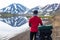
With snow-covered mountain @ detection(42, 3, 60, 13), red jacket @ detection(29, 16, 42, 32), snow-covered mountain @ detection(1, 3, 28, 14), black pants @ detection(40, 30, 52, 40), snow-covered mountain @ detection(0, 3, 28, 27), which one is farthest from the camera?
snow-covered mountain @ detection(1, 3, 28, 14)

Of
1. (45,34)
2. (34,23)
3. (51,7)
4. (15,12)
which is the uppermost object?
(51,7)

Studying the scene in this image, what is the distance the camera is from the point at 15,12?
16.5 m

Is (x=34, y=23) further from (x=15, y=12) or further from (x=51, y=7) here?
(x=15, y=12)

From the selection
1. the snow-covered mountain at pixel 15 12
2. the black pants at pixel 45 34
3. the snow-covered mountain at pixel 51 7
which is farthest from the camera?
the snow-covered mountain at pixel 51 7

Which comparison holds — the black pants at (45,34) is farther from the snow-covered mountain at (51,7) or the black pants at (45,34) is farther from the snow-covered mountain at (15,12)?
the snow-covered mountain at (51,7)

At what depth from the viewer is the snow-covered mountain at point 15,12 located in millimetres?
15711

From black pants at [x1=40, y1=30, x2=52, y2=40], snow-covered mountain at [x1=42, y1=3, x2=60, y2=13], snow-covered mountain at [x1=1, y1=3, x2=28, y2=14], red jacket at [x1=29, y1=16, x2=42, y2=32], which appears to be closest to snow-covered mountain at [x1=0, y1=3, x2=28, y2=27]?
snow-covered mountain at [x1=1, y1=3, x2=28, y2=14]

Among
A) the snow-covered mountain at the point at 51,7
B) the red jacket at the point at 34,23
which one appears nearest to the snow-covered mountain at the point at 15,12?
the snow-covered mountain at the point at 51,7

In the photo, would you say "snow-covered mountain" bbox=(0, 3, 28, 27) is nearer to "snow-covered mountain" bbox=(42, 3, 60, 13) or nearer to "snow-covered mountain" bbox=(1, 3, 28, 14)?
"snow-covered mountain" bbox=(1, 3, 28, 14)

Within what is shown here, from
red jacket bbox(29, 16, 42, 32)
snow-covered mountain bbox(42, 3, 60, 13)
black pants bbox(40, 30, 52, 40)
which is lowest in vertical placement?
black pants bbox(40, 30, 52, 40)

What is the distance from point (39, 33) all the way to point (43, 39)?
23cm

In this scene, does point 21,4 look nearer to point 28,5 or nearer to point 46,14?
point 28,5

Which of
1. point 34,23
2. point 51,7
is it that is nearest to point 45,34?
point 34,23

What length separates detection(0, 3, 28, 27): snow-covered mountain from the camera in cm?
1571
